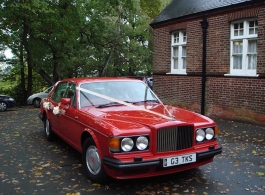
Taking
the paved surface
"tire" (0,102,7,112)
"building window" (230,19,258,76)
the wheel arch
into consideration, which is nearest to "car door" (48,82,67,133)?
the paved surface

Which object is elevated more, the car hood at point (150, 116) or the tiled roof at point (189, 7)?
the tiled roof at point (189, 7)

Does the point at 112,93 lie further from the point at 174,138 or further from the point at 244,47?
the point at 244,47

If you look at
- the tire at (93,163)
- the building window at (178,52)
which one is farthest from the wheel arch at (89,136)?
the building window at (178,52)

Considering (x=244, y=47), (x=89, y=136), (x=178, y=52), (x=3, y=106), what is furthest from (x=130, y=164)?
(x=3, y=106)

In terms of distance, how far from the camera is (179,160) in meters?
4.46

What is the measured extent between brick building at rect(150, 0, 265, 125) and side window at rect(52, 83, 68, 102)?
656 centimetres

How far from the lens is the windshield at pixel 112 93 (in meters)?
5.73

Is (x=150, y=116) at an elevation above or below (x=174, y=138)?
above

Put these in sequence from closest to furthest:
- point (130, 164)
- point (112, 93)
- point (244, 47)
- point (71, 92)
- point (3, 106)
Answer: point (130, 164)
point (112, 93)
point (71, 92)
point (244, 47)
point (3, 106)

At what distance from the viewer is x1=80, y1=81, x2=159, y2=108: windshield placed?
18.8 feet

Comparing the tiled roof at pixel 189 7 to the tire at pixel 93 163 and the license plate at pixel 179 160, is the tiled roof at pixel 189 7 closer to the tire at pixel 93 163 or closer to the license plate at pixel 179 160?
the license plate at pixel 179 160

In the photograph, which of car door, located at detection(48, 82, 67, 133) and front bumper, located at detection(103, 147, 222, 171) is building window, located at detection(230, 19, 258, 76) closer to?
car door, located at detection(48, 82, 67, 133)

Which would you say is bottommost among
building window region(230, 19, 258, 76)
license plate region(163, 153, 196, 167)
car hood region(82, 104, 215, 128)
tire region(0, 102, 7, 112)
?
tire region(0, 102, 7, 112)

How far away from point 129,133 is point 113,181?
1087 millimetres
